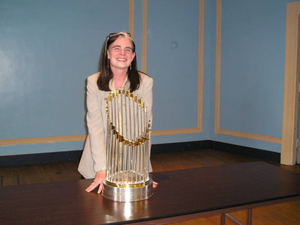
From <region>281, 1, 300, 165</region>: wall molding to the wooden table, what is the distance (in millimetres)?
2947

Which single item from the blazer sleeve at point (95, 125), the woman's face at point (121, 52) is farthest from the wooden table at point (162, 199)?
the woman's face at point (121, 52)

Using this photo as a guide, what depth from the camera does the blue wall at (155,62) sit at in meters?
4.30

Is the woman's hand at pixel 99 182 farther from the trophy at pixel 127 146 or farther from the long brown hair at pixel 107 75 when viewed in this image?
the long brown hair at pixel 107 75

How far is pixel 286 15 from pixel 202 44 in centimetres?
152

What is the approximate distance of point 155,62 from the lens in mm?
5172

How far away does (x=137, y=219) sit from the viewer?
1.09 metres

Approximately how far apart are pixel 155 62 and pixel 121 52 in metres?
3.67

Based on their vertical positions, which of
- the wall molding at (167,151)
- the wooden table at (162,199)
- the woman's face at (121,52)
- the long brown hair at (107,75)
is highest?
the woman's face at (121,52)

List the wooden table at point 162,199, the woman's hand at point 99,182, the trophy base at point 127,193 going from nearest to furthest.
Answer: the wooden table at point 162,199
the trophy base at point 127,193
the woman's hand at point 99,182

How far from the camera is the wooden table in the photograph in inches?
43.7

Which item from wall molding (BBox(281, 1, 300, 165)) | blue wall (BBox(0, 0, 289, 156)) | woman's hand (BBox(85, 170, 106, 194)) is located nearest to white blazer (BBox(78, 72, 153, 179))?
woman's hand (BBox(85, 170, 106, 194))

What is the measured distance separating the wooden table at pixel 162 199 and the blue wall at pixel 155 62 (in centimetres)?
317

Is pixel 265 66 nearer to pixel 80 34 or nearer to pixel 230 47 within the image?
pixel 230 47

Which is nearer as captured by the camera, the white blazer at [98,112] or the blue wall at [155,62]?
the white blazer at [98,112]
